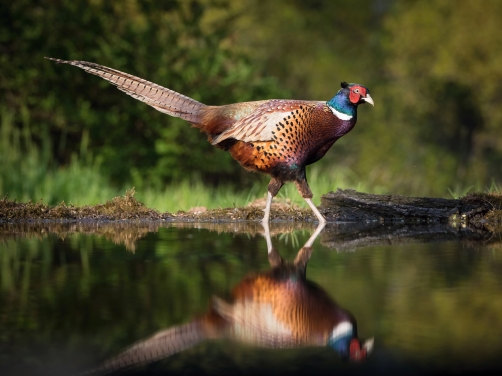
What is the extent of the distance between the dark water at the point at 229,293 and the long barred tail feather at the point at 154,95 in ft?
5.04

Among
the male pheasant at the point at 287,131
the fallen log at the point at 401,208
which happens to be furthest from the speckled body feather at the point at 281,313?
the fallen log at the point at 401,208

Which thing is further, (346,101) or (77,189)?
(77,189)

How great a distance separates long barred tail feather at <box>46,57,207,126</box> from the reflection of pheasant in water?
4.36m

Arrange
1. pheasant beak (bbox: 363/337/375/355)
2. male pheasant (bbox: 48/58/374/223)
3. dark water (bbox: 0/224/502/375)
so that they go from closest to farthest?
dark water (bbox: 0/224/502/375), pheasant beak (bbox: 363/337/375/355), male pheasant (bbox: 48/58/374/223)

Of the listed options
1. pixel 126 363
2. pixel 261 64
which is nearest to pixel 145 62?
pixel 261 64

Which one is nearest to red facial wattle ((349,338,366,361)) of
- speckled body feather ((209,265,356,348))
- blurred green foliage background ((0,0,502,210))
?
speckled body feather ((209,265,356,348))

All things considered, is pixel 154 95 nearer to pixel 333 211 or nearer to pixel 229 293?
pixel 333 211

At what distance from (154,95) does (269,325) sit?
18.5ft

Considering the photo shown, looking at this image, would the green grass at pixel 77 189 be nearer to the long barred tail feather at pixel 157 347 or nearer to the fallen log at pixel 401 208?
the fallen log at pixel 401 208

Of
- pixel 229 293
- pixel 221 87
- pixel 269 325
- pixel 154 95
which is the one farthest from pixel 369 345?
pixel 221 87

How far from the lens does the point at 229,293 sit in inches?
225

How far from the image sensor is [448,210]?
998 cm

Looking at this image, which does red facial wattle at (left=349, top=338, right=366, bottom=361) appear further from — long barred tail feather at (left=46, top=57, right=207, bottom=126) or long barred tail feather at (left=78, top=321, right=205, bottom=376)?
long barred tail feather at (left=46, top=57, right=207, bottom=126)

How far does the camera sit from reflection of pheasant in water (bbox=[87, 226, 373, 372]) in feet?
14.0
